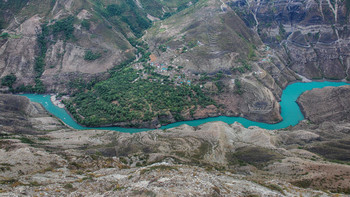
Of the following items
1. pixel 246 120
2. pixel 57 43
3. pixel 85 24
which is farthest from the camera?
pixel 85 24

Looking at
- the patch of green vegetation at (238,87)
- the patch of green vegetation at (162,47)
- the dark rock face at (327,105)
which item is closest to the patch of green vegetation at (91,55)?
the patch of green vegetation at (162,47)

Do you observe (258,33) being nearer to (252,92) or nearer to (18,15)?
(252,92)

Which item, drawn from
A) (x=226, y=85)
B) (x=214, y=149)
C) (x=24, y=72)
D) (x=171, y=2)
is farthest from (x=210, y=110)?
(x=171, y=2)

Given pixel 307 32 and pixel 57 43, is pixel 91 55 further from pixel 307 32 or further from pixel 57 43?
pixel 307 32

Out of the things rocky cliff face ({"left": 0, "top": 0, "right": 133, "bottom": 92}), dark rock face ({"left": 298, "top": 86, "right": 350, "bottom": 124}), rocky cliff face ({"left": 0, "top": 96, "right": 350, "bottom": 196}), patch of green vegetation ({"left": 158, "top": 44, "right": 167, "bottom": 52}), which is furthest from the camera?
patch of green vegetation ({"left": 158, "top": 44, "right": 167, "bottom": 52})

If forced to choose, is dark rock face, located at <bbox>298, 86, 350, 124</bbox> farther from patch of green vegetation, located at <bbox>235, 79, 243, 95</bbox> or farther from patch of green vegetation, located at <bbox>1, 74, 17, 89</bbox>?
patch of green vegetation, located at <bbox>1, 74, 17, 89</bbox>

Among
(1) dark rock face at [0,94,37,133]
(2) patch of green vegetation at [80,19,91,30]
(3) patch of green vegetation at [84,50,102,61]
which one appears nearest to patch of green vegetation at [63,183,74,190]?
(1) dark rock face at [0,94,37,133]

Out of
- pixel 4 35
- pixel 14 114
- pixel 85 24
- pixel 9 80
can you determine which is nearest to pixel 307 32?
pixel 85 24
